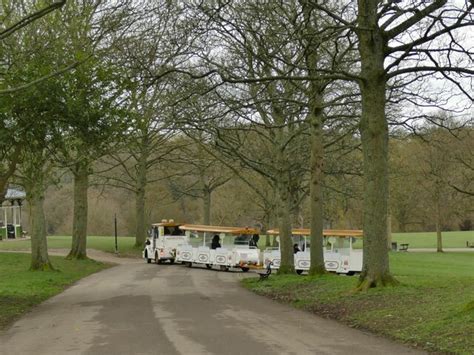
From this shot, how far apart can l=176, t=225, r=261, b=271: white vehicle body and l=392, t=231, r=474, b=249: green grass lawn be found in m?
32.8

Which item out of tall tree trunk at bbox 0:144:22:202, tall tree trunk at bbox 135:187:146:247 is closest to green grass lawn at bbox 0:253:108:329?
tall tree trunk at bbox 0:144:22:202

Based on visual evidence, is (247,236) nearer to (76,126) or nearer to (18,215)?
(76,126)

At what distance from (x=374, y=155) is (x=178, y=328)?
259 inches

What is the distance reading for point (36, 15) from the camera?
12445mm

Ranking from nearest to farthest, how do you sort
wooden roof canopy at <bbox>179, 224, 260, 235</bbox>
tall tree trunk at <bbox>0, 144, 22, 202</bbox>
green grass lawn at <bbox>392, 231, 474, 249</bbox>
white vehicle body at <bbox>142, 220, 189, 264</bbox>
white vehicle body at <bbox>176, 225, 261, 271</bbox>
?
tall tree trunk at <bbox>0, 144, 22, 202</bbox>, white vehicle body at <bbox>176, 225, 261, 271</bbox>, wooden roof canopy at <bbox>179, 224, 260, 235</bbox>, white vehicle body at <bbox>142, 220, 189, 264</bbox>, green grass lawn at <bbox>392, 231, 474, 249</bbox>

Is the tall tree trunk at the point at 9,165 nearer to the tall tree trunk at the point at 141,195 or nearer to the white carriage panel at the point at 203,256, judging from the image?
the white carriage panel at the point at 203,256

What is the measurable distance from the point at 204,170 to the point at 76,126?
32032 mm

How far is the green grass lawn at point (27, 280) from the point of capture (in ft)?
58.4

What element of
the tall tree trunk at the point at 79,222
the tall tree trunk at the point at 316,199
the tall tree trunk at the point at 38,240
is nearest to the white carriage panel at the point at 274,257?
the tall tree trunk at the point at 316,199

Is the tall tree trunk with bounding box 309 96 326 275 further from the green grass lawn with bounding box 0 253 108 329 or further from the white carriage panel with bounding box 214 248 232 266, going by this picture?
the white carriage panel with bounding box 214 248 232 266

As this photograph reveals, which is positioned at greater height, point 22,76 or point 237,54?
point 237,54

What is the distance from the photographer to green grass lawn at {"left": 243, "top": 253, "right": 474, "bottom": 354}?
10.5 metres

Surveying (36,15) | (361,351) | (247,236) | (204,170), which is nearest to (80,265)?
(247,236)

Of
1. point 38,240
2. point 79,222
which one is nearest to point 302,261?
point 38,240
